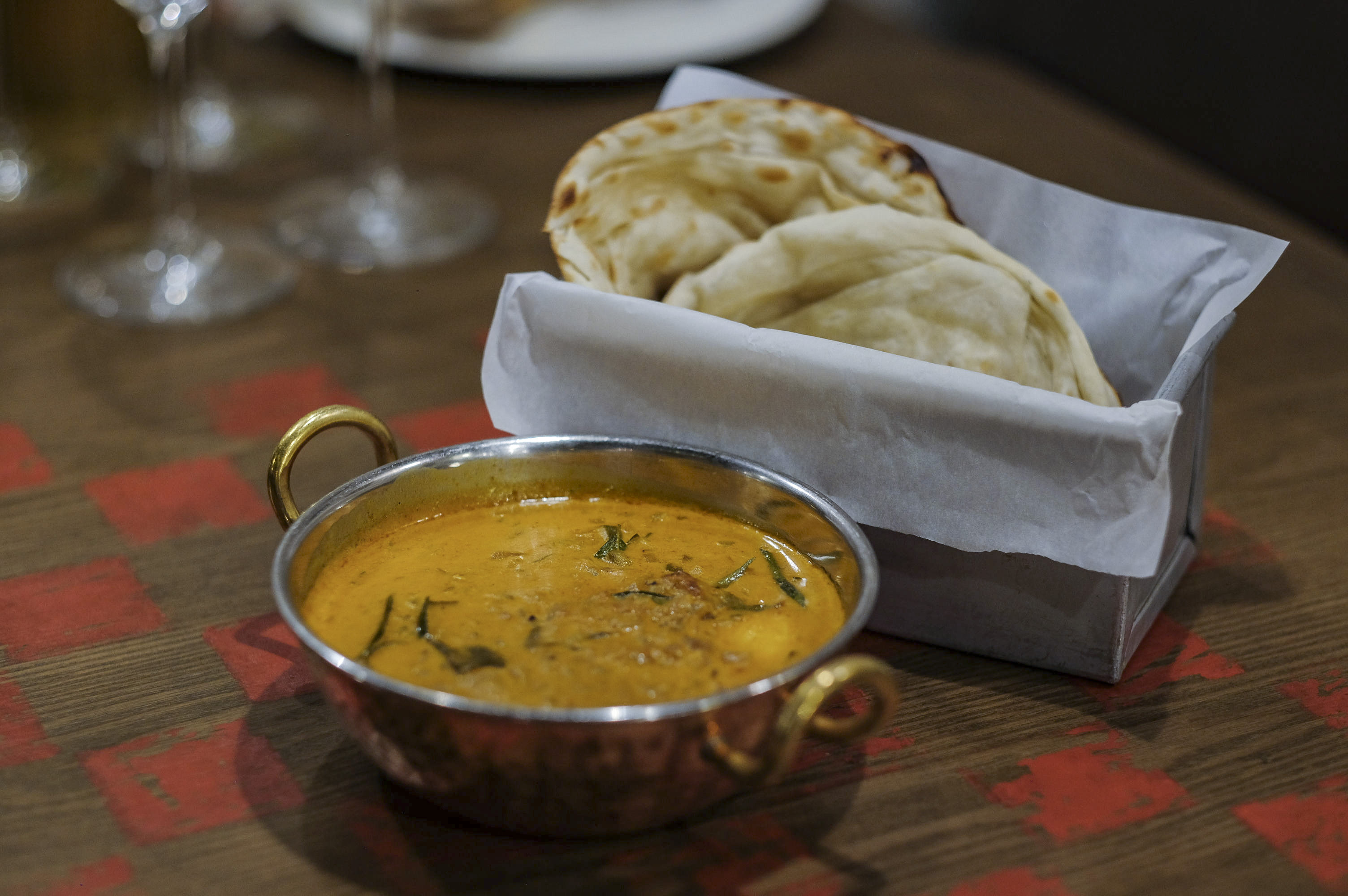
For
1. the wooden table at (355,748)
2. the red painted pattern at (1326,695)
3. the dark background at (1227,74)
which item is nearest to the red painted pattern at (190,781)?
the wooden table at (355,748)

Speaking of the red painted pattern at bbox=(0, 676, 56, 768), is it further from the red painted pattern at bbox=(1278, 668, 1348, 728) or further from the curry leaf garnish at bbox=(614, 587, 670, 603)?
the red painted pattern at bbox=(1278, 668, 1348, 728)

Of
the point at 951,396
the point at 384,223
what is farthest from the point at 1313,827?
the point at 384,223

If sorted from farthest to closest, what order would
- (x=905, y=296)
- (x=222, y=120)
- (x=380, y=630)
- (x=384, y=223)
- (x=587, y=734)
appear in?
(x=222, y=120) < (x=384, y=223) < (x=905, y=296) < (x=380, y=630) < (x=587, y=734)

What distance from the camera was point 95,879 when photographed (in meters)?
0.76

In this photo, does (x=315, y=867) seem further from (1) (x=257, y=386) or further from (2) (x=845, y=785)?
(1) (x=257, y=386)

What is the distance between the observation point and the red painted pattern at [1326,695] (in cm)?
92

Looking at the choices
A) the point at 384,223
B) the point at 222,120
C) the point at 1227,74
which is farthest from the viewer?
the point at 1227,74

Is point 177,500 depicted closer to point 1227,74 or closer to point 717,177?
point 717,177

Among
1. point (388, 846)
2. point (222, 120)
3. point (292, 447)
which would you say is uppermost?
point (292, 447)

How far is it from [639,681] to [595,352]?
10.9 inches

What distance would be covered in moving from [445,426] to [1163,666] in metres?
0.65

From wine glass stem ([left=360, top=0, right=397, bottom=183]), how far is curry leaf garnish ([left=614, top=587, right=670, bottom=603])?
1.06 metres

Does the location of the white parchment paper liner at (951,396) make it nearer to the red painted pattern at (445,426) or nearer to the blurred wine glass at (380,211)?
the red painted pattern at (445,426)

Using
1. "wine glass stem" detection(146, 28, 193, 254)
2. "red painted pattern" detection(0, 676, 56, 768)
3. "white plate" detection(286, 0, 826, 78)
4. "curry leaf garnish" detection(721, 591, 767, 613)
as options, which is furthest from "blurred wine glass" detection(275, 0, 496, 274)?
"curry leaf garnish" detection(721, 591, 767, 613)
